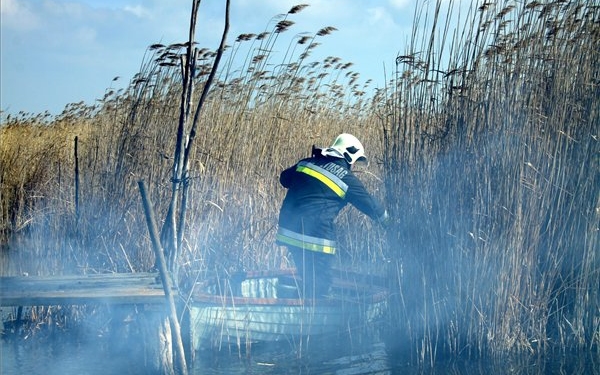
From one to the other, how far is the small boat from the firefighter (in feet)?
1.03

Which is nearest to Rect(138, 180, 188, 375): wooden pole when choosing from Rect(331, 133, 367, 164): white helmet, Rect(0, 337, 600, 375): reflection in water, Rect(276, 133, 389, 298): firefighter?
Rect(0, 337, 600, 375): reflection in water

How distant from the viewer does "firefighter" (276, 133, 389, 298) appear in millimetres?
6625

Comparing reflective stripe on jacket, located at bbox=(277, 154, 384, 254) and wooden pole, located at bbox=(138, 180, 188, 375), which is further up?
reflective stripe on jacket, located at bbox=(277, 154, 384, 254)

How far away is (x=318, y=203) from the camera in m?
6.66

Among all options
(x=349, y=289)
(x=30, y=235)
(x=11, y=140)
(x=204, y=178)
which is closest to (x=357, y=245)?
(x=349, y=289)

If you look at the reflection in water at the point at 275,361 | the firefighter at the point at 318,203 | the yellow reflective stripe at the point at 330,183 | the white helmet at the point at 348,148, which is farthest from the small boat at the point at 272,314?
the white helmet at the point at 348,148

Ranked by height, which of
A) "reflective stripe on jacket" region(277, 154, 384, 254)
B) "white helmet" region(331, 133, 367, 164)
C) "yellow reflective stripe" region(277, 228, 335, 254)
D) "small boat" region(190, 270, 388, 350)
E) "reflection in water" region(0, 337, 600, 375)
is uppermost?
"white helmet" region(331, 133, 367, 164)

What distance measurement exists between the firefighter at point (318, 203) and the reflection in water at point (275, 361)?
0.69 meters

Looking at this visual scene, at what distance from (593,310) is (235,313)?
8.90ft

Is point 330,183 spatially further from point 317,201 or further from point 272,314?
point 272,314

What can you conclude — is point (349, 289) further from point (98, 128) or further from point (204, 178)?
point (98, 128)

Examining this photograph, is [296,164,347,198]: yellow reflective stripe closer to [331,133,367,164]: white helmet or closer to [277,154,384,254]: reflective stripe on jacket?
[277,154,384,254]: reflective stripe on jacket

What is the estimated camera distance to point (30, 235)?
840 centimetres

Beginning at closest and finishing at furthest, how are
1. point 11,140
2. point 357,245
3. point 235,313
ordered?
1. point 235,313
2. point 357,245
3. point 11,140
